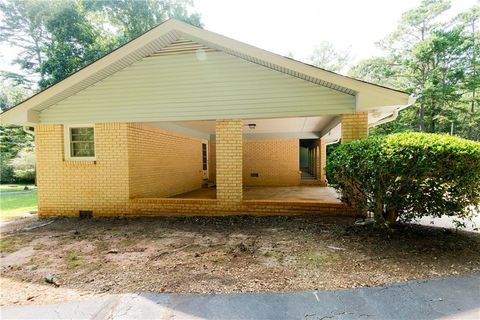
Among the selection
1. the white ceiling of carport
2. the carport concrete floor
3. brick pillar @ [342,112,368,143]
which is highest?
the white ceiling of carport

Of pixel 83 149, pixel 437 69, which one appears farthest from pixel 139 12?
pixel 437 69

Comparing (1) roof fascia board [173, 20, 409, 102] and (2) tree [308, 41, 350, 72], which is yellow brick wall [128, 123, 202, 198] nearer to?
(1) roof fascia board [173, 20, 409, 102]

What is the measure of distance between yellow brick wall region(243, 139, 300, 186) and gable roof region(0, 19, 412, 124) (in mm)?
8328

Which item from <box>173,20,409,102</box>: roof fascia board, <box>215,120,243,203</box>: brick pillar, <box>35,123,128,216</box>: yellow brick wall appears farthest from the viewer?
<box>35,123,128,216</box>: yellow brick wall

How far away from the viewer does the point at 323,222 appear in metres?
6.26

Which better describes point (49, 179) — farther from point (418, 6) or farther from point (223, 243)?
point (418, 6)

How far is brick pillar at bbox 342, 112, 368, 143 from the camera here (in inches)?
259

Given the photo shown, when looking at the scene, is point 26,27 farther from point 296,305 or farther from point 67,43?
point 296,305

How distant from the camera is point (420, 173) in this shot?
4.17m

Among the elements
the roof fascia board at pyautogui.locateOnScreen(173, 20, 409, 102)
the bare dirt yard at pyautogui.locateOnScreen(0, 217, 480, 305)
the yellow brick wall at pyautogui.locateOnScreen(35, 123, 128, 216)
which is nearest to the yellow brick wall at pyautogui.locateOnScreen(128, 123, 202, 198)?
the yellow brick wall at pyautogui.locateOnScreen(35, 123, 128, 216)

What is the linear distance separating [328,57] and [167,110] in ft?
118

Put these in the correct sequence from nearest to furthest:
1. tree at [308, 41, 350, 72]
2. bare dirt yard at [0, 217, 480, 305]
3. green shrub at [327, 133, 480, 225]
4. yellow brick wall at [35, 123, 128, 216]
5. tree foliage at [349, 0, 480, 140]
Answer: bare dirt yard at [0, 217, 480, 305], green shrub at [327, 133, 480, 225], yellow brick wall at [35, 123, 128, 216], tree foliage at [349, 0, 480, 140], tree at [308, 41, 350, 72]

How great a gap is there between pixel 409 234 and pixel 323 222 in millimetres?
1819

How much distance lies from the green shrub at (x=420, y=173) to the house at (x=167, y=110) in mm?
2020
